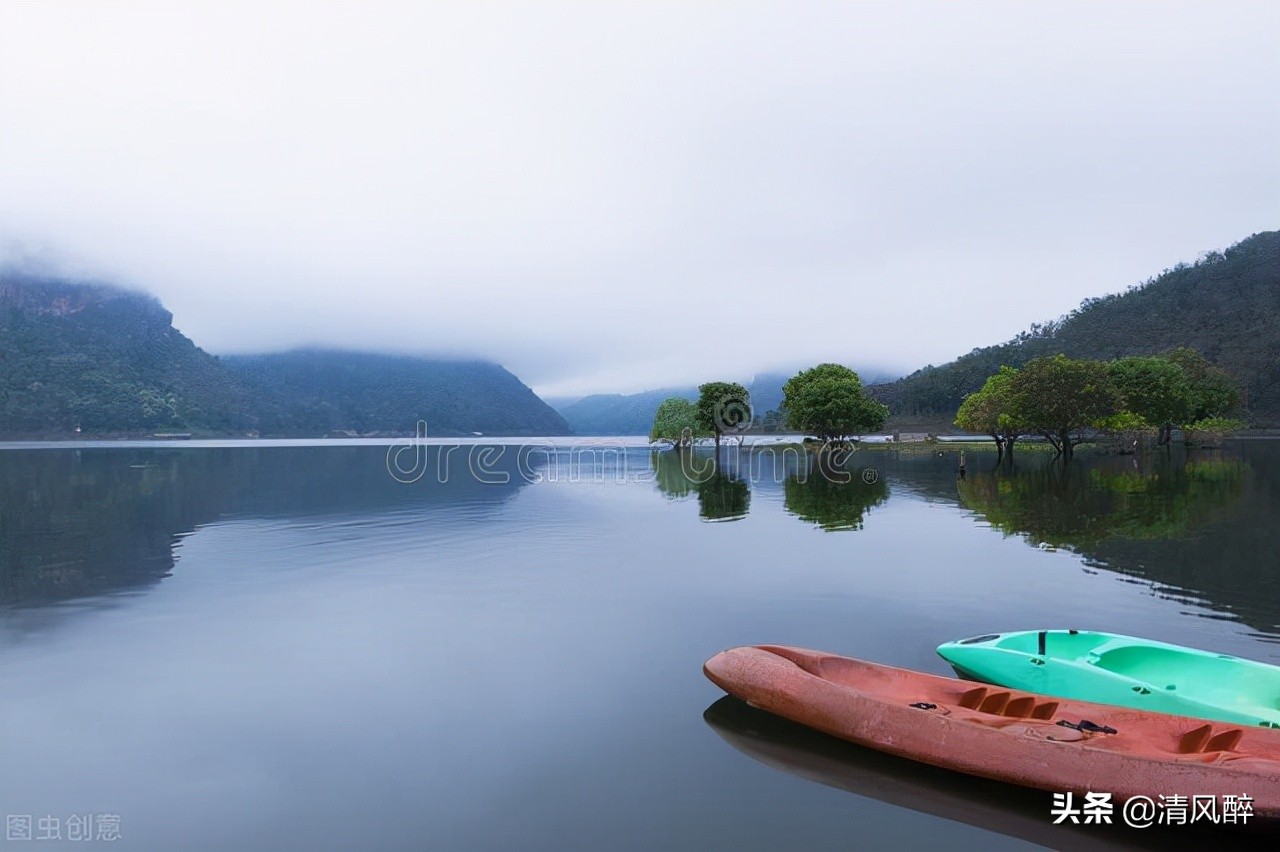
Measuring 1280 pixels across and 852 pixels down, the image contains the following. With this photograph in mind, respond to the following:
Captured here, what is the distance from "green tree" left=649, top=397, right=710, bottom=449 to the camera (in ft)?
365

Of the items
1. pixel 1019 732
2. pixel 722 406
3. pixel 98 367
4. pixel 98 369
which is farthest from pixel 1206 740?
pixel 98 367

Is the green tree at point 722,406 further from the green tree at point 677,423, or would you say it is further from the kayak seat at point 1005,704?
the kayak seat at point 1005,704

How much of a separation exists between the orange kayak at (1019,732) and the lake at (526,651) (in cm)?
47

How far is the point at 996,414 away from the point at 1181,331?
290 ft

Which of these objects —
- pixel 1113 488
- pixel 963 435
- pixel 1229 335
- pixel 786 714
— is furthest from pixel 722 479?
pixel 1229 335

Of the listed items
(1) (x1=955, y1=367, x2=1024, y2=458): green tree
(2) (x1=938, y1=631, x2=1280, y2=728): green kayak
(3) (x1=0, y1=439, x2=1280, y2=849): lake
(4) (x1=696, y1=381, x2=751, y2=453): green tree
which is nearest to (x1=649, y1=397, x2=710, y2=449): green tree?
(4) (x1=696, y1=381, x2=751, y2=453): green tree

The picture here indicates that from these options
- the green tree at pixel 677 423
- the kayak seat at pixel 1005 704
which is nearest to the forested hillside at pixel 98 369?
the green tree at pixel 677 423

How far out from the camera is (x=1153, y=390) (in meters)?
77.2

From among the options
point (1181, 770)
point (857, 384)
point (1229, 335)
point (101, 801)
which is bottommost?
point (101, 801)

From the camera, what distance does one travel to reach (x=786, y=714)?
9.90 metres

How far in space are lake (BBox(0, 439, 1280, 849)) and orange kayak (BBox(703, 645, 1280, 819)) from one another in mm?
465

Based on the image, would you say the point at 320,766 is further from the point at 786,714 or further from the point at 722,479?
the point at 722,479

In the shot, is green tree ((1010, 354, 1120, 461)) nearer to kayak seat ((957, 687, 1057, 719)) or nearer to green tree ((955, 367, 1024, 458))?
green tree ((955, 367, 1024, 458))

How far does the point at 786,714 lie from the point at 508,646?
603 centimetres
